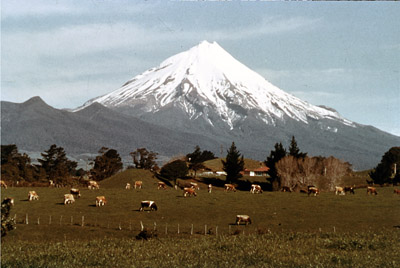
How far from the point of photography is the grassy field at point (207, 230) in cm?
4216

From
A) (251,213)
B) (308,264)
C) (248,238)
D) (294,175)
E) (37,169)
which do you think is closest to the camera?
(308,264)

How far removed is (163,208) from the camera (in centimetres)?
7900

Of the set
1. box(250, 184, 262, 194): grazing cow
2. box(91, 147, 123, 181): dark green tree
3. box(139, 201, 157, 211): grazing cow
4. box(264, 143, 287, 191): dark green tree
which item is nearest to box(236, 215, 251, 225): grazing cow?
box(139, 201, 157, 211): grazing cow

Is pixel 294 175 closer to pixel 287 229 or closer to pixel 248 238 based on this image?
pixel 287 229

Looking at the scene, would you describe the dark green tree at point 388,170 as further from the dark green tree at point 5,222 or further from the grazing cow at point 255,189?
the dark green tree at point 5,222

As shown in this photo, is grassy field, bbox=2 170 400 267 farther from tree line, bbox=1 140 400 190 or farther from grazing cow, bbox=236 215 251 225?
tree line, bbox=1 140 400 190

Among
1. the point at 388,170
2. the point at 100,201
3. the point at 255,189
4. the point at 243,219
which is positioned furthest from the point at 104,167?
the point at 243,219

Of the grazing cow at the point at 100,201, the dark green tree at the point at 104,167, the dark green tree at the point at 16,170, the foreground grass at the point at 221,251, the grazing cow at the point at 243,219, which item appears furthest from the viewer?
the dark green tree at the point at 104,167

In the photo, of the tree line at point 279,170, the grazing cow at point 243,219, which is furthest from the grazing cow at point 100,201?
the tree line at point 279,170

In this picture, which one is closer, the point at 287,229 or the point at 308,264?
the point at 308,264

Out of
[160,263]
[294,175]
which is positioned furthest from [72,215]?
[294,175]

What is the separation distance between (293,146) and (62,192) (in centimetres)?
8761

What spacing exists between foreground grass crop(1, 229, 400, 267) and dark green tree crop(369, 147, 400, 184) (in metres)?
95.3

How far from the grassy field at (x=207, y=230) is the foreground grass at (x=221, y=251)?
9 centimetres
